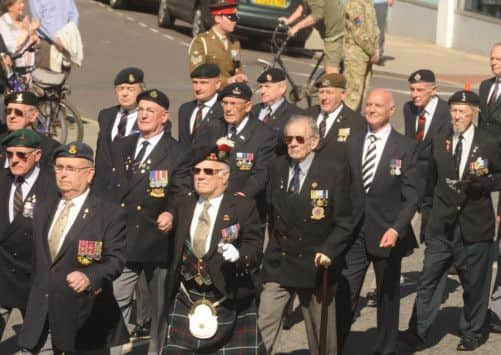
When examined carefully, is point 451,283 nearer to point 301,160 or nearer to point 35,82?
point 301,160

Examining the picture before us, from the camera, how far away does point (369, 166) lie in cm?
1081

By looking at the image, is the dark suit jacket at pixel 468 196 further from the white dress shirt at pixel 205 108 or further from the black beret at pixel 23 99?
the black beret at pixel 23 99

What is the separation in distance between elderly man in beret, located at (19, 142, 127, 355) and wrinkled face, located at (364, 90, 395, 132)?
2.62 metres

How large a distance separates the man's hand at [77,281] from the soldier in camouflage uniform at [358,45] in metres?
9.09

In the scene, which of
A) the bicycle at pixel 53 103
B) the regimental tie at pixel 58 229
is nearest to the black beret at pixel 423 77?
the regimental tie at pixel 58 229

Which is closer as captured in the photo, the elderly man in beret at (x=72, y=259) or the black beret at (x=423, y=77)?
the elderly man in beret at (x=72, y=259)

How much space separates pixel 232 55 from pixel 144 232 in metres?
3.90

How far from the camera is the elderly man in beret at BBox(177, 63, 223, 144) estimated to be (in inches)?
500

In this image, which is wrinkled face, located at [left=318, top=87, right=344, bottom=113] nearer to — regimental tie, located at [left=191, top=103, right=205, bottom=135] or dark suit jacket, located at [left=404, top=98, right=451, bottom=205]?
dark suit jacket, located at [left=404, top=98, right=451, bottom=205]

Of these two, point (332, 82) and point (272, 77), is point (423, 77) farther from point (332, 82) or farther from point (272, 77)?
point (272, 77)

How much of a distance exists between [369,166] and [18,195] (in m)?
2.79

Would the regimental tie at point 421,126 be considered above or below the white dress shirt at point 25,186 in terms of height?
above

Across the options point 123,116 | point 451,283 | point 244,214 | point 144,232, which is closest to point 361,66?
point 451,283

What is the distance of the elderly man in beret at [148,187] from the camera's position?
35.8 ft
